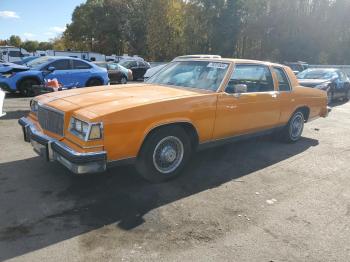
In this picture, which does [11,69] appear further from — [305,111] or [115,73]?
[305,111]

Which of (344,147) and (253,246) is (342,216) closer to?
(253,246)

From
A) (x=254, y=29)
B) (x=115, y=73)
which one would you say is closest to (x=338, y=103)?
(x=115, y=73)

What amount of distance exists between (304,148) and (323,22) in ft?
105

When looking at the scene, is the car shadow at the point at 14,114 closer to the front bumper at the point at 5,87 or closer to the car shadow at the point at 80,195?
the front bumper at the point at 5,87

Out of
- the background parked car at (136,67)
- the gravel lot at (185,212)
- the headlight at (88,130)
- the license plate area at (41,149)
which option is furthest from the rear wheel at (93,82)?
the background parked car at (136,67)

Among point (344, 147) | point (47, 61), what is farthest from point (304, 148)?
point (47, 61)

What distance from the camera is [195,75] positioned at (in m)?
5.80

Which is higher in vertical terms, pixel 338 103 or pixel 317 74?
pixel 317 74

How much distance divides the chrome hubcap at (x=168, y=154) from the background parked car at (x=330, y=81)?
384 inches

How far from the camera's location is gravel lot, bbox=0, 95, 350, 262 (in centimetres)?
342

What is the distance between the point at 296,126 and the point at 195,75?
9.24 feet

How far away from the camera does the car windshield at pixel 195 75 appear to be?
559cm

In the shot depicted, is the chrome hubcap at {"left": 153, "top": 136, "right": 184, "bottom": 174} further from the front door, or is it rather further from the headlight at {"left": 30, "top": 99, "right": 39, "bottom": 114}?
the headlight at {"left": 30, "top": 99, "right": 39, "bottom": 114}

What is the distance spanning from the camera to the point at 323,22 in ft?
115
